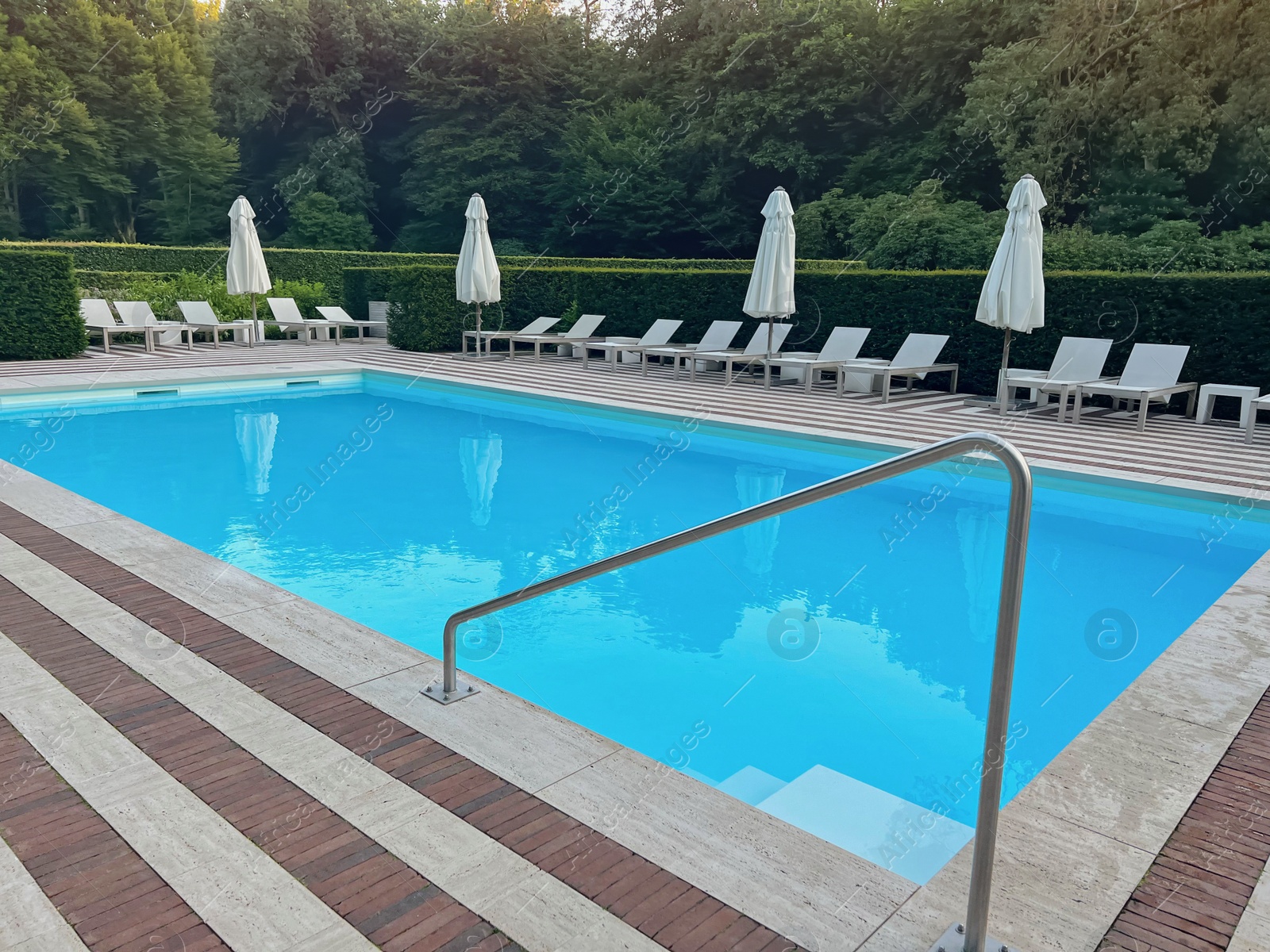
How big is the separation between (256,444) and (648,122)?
86.0 ft

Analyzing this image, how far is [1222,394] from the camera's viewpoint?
10.5 meters

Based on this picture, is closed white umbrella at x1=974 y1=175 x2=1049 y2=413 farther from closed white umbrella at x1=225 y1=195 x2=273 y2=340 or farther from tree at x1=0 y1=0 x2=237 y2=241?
tree at x1=0 y1=0 x2=237 y2=241

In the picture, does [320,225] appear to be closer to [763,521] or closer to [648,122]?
[648,122]

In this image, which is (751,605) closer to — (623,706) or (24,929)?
(623,706)

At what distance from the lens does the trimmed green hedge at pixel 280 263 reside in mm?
20484

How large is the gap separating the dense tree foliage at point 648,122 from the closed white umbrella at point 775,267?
1130 centimetres

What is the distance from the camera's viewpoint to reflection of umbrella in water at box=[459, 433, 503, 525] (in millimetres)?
7969

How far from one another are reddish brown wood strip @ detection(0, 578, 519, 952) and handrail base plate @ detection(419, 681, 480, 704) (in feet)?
2.33

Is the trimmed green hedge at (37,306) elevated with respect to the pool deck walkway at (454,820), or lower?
elevated

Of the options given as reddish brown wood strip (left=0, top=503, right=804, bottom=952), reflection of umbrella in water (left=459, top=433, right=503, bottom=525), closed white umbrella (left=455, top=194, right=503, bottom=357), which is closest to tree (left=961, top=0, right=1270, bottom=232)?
closed white umbrella (left=455, top=194, right=503, bottom=357)

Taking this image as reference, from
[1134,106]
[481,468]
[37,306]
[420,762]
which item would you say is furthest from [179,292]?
[1134,106]

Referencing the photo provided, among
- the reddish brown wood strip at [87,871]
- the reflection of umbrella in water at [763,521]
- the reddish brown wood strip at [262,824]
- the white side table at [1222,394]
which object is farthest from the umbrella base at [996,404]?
the reddish brown wood strip at [87,871]

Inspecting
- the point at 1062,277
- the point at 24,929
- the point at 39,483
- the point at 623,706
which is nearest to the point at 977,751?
the point at 623,706

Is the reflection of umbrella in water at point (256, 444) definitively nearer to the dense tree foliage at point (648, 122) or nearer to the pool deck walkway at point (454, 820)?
the pool deck walkway at point (454, 820)
